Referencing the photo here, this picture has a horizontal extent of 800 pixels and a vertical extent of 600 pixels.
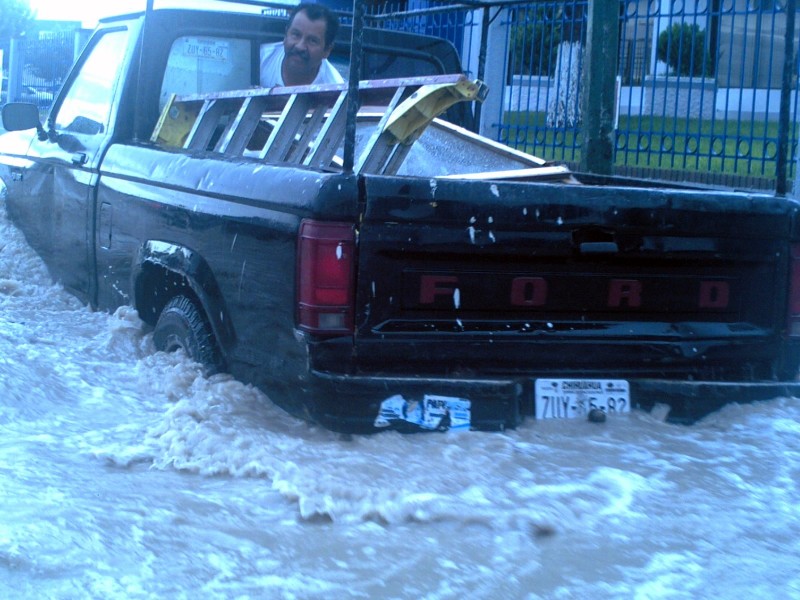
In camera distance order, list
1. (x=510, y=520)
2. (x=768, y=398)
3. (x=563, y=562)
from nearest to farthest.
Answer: (x=563, y=562), (x=510, y=520), (x=768, y=398)

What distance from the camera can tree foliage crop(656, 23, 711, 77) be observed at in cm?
923

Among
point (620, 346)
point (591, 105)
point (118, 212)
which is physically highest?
point (591, 105)

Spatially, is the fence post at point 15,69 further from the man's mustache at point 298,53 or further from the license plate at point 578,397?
the license plate at point 578,397

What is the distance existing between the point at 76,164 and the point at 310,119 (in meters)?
1.52

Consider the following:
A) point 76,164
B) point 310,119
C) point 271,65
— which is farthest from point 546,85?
point 310,119

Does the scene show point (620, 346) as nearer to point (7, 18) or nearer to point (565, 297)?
point (565, 297)

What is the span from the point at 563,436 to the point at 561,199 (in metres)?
0.85

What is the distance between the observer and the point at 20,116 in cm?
606

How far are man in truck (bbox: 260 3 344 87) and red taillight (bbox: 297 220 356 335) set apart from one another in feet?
8.38

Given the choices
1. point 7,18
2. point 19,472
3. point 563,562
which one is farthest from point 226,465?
point 7,18

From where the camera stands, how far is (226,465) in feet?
12.3

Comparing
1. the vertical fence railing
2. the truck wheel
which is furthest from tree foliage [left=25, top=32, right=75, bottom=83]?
the truck wheel

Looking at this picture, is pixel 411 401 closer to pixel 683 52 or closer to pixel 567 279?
pixel 567 279

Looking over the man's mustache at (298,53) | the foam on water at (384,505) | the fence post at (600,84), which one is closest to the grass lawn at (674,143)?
the fence post at (600,84)
